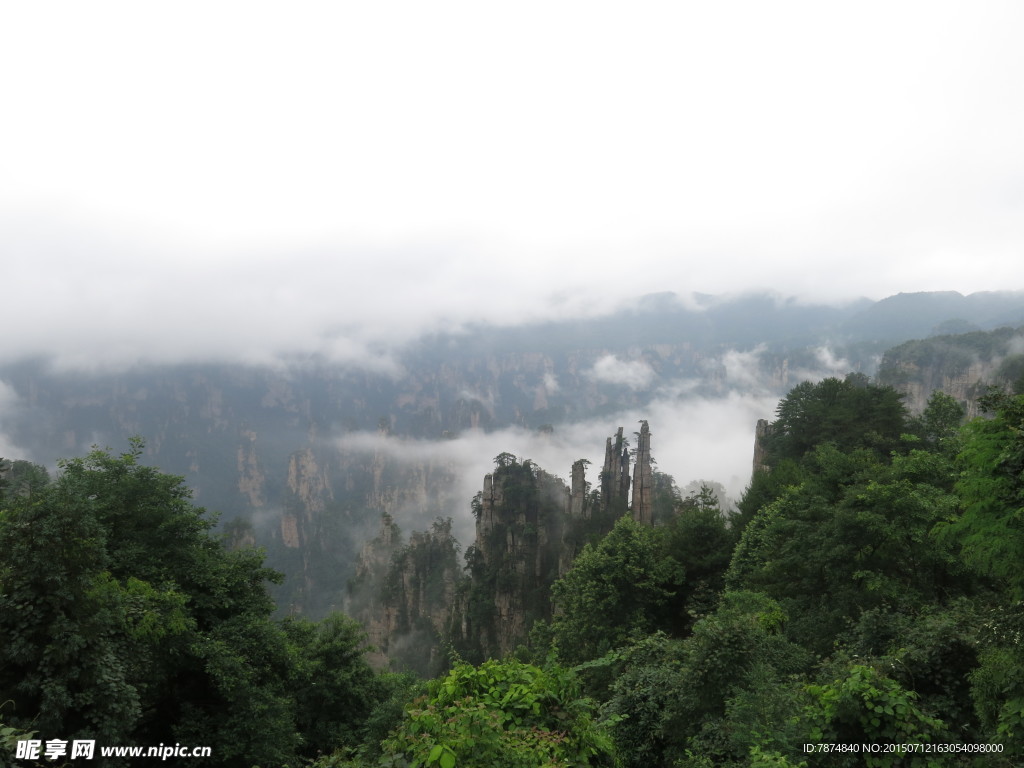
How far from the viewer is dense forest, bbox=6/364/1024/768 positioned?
8.83 m

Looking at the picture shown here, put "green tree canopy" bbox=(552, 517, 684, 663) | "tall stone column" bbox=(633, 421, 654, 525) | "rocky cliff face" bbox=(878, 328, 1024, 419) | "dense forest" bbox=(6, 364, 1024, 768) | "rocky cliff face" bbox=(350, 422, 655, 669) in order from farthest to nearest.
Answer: "rocky cliff face" bbox=(878, 328, 1024, 419)
"rocky cliff face" bbox=(350, 422, 655, 669)
"tall stone column" bbox=(633, 421, 654, 525)
"green tree canopy" bbox=(552, 517, 684, 663)
"dense forest" bbox=(6, 364, 1024, 768)

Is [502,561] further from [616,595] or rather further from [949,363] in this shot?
[949,363]

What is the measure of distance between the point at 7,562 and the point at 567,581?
89.4ft

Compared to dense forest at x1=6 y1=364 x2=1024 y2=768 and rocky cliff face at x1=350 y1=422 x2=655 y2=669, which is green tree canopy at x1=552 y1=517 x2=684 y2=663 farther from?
rocky cliff face at x1=350 y1=422 x2=655 y2=669

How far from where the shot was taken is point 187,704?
666 inches

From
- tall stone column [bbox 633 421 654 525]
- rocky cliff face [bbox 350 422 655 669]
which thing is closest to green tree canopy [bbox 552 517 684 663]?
rocky cliff face [bbox 350 422 655 669]

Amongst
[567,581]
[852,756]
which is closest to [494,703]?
[852,756]

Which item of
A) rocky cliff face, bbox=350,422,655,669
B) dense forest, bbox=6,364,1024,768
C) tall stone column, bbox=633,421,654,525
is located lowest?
rocky cliff face, bbox=350,422,655,669

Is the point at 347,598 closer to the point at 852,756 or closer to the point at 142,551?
the point at 142,551

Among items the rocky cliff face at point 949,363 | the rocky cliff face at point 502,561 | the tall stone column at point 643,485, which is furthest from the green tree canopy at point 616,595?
the rocky cliff face at point 949,363

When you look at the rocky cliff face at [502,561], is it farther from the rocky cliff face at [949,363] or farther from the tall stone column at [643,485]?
the rocky cliff face at [949,363]

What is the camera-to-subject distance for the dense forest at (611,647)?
348 inches

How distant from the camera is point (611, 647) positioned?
2698 cm

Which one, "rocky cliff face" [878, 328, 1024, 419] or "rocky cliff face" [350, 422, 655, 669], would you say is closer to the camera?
"rocky cliff face" [350, 422, 655, 669]
